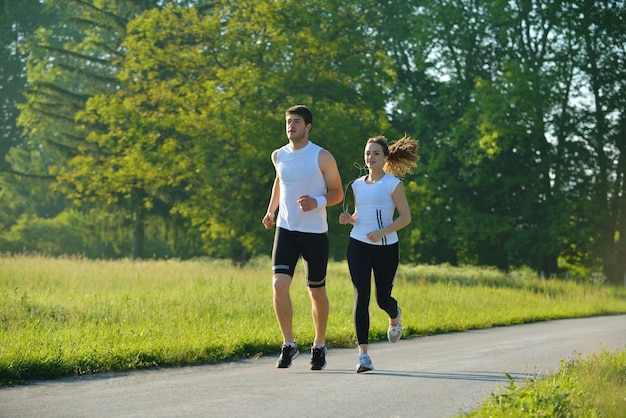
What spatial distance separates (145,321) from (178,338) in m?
1.66

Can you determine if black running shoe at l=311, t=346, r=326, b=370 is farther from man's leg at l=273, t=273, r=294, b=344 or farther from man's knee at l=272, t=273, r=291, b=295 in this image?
man's knee at l=272, t=273, r=291, b=295

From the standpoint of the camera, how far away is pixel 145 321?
12812 millimetres

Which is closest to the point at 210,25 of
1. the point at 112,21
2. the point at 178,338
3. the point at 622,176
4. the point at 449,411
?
the point at 112,21

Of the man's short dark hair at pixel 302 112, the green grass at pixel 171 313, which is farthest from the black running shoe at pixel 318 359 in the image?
the man's short dark hair at pixel 302 112

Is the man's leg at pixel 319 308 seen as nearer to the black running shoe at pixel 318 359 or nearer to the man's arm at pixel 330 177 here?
the black running shoe at pixel 318 359

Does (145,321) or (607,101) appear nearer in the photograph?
(145,321)

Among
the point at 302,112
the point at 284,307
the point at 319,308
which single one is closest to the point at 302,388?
the point at 284,307

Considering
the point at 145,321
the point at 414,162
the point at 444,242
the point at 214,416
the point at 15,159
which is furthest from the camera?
the point at 15,159

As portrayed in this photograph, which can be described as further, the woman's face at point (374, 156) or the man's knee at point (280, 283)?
the woman's face at point (374, 156)

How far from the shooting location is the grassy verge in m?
6.83

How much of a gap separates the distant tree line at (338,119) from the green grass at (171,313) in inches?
286

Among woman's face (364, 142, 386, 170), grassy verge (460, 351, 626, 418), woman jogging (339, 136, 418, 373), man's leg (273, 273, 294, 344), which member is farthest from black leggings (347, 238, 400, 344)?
grassy verge (460, 351, 626, 418)

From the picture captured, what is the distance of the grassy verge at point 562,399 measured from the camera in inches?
269

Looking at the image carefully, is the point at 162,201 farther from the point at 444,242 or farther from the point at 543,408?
the point at 543,408
